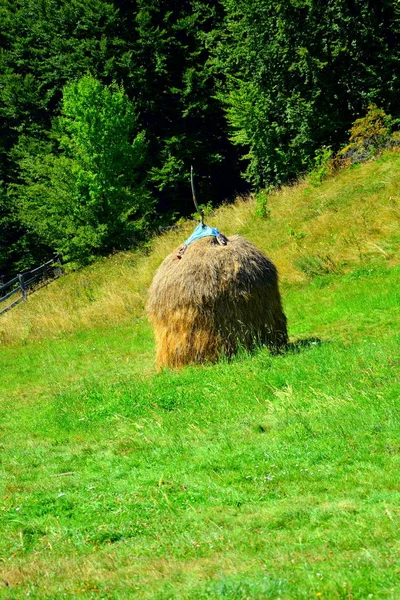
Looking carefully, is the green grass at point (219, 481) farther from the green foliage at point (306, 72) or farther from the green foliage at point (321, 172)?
the green foliage at point (306, 72)

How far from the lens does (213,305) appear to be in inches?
496

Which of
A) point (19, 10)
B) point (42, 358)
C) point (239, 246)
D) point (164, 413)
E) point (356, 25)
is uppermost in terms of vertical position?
point (19, 10)

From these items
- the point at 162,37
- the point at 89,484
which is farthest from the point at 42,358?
the point at 162,37

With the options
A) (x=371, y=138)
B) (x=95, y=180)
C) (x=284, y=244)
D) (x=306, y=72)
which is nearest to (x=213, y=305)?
(x=284, y=244)

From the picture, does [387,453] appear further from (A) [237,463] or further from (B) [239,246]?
(B) [239,246]

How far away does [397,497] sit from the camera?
5.73 meters

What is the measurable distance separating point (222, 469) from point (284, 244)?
631 inches

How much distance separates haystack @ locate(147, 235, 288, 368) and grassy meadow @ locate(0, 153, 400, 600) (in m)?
0.48

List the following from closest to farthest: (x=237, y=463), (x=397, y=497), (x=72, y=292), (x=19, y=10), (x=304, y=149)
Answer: (x=397, y=497), (x=237, y=463), (x=72, y=292), (x=304, y=149), (x=19, y=10)

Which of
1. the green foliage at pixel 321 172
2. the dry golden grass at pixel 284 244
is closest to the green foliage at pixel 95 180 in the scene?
the dry golden grass at pixel 284 244

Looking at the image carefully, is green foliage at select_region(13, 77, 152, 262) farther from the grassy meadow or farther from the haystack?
the haystack

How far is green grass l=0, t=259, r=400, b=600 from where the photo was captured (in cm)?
491

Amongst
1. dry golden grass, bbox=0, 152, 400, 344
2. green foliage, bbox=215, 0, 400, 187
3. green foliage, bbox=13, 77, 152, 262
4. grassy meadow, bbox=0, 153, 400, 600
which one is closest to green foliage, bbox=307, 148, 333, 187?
dry golden grass, bbox=0, 152, 400, 344

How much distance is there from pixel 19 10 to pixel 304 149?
26840mm
